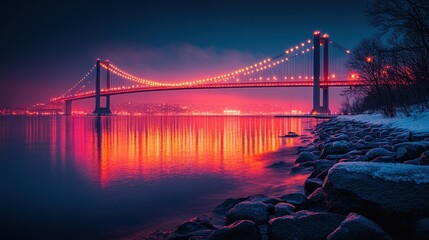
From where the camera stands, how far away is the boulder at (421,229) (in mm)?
1950

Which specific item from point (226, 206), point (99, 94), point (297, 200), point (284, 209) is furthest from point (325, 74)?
point (284, 209)

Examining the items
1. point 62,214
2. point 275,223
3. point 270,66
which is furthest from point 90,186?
point 270,66

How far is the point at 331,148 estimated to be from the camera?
229 inches

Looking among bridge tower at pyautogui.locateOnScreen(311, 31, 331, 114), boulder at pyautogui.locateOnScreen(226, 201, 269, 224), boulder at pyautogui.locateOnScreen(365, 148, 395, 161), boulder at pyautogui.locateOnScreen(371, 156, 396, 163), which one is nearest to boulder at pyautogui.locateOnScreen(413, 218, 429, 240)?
boulder at pyautogui.locateOnScreen(226, 201, 269, 224)

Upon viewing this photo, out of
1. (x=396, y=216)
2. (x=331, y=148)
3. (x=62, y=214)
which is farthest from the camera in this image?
(x=331, y=148)

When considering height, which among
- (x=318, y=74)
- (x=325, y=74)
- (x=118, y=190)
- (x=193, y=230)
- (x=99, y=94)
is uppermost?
(x=325, y=74)

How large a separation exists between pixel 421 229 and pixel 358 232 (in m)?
0.40

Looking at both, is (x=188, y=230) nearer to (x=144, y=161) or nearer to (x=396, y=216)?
(x=396, y=216)

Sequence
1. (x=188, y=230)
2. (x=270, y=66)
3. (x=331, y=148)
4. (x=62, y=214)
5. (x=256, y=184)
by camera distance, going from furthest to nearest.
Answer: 1. (x=270, y=66)
2. (x=331, y=148)
3. (x=256, y=184)
4. (x=62, y=214)
5. (x=188, y=230)

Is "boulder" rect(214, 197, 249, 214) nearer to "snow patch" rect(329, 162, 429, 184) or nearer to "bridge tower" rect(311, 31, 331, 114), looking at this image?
"snow patch" rect(329, 162, 429, 184)

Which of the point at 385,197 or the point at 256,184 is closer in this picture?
the point at 385,197

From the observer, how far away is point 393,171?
2412mm

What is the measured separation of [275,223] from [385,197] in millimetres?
770

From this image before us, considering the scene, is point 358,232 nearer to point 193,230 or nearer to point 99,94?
point 193,230
